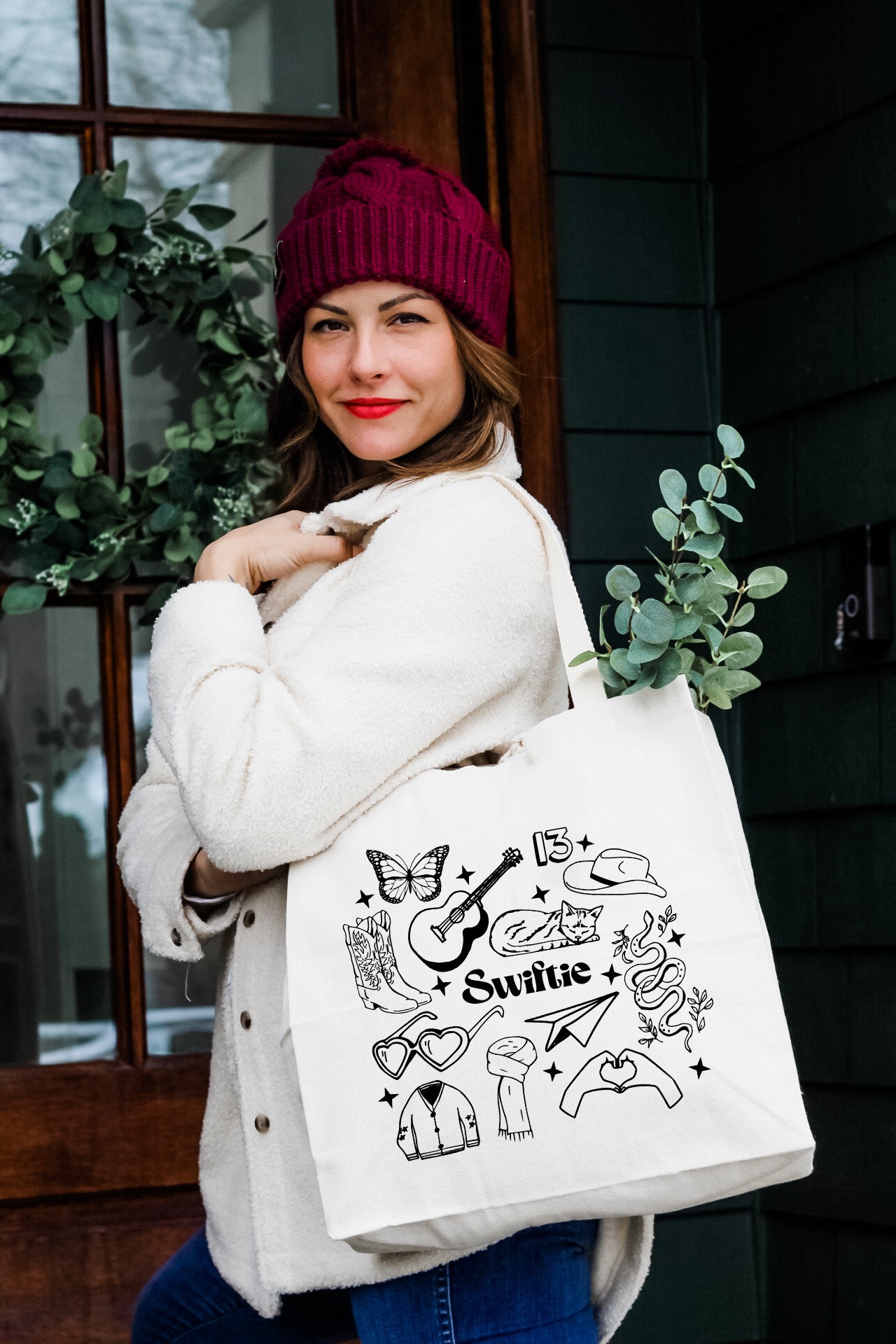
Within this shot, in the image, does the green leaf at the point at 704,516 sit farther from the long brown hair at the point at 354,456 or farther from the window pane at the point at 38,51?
the window pane at the point at 38,51

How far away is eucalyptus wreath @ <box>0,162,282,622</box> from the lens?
6.97 feet

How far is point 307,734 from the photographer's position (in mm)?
1125

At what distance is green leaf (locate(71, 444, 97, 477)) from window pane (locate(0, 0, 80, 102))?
1.88 ft

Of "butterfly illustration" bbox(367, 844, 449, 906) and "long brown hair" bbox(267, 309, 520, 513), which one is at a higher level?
"long brown hair" bbox(267, 309, 520, 513)

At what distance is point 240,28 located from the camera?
2322 mm

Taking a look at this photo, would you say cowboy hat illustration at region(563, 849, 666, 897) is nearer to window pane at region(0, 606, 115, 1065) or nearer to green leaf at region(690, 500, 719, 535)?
green leaf at region(690, 500, 719, 535)

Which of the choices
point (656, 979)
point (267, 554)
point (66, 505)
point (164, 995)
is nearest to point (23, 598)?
point (66, 505)

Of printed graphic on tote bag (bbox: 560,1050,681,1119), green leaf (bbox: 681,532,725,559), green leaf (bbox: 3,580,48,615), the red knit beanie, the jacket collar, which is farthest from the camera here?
green leaf (bbox: 3,580,48,615)

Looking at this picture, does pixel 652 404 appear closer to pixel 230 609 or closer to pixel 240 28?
pixel 240 28

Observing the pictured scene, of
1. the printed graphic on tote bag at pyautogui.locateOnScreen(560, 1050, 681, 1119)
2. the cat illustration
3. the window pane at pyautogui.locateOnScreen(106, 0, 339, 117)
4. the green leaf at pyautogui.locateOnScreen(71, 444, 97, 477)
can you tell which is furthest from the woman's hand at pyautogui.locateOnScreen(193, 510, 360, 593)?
the window pane at pyautogui.locateOnScreen(106, 0, 339, 117)

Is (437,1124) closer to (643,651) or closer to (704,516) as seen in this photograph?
(643,651)

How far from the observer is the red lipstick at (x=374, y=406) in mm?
1426

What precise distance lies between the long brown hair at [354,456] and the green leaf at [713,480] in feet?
0.86

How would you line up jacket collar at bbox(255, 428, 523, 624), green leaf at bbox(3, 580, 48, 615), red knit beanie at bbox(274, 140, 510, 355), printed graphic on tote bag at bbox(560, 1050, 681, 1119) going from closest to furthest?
printed graphic on tote bag at bbox(560, 1050, 681, 1119) → jacket collar at bbox(255, 428, 523, 624) → red knit beanie at bbox(274, 140, 510, 355) → green leaf at bbox(3, 580, 48, 615)
